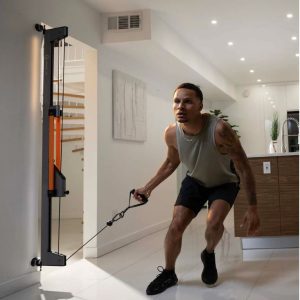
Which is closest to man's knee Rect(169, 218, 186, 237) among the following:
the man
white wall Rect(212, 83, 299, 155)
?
the man

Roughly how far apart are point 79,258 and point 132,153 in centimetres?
156

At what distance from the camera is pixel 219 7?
4430mm

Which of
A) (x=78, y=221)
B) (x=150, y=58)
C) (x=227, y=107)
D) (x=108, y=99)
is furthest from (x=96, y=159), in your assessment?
(x=227, y=107)

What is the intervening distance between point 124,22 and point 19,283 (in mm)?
2731

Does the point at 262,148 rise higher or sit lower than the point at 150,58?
lower

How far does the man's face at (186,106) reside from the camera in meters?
2.57

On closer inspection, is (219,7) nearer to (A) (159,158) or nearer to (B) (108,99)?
(B) (108,99)

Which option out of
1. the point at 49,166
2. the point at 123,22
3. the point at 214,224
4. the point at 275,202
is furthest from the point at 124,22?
the point at 214,224

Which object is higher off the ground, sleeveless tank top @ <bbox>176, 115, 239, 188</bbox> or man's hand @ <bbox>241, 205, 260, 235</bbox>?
sleeveless tank top @ <bbox>176, 115, 239, 188</bbox>

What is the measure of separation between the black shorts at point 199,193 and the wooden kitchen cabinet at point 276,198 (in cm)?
128

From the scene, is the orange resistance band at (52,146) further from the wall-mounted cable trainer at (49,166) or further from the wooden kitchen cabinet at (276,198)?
the wooden kitchen cabinet at (276,198)

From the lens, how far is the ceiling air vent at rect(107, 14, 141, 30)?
4.28 metres

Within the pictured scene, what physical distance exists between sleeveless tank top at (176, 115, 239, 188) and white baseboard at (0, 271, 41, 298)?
4.54ft

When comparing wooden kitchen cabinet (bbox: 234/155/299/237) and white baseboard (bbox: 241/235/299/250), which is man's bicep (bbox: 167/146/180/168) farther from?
white baseboard (bbox: 241/235/299/250)
